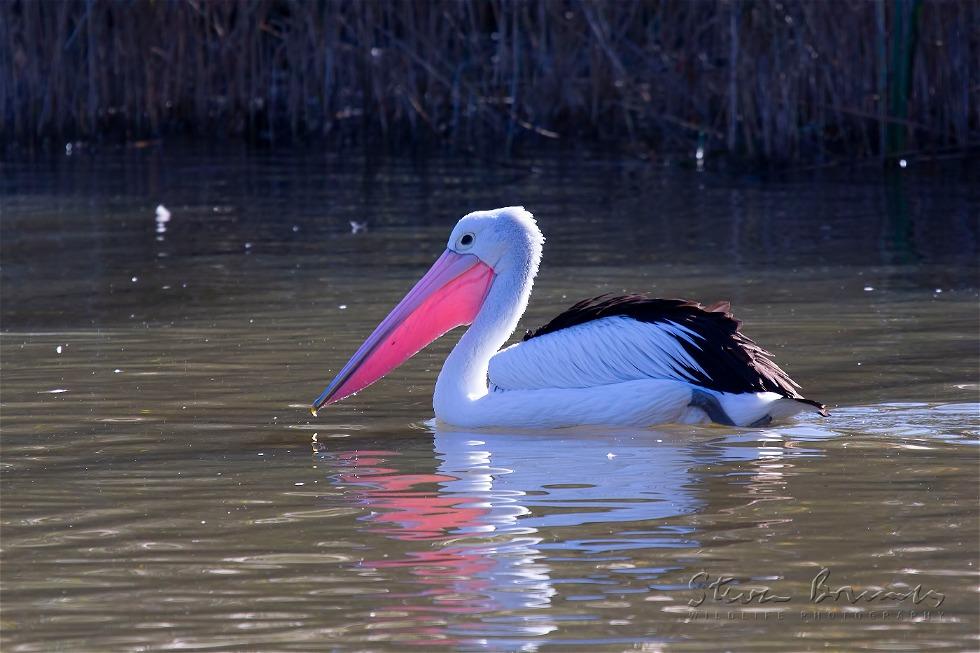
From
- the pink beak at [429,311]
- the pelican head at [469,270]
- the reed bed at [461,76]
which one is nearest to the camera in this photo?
the pink beak at [429,311]

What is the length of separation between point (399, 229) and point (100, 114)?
6.63 m

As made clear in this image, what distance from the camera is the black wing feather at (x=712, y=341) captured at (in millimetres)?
6070

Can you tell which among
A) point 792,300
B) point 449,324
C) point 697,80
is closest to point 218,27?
point 697,80

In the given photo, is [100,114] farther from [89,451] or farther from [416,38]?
[89,451]

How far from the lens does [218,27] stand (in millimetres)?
16906

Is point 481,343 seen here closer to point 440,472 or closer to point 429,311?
point 429,311

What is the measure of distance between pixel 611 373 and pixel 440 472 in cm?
102

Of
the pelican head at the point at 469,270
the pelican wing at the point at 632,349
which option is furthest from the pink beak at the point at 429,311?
the pelican wing at the point at 632,349

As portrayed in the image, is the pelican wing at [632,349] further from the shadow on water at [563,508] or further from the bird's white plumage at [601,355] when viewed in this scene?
the shadow on water at [563,508]

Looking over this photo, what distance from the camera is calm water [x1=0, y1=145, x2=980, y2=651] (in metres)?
3.92
